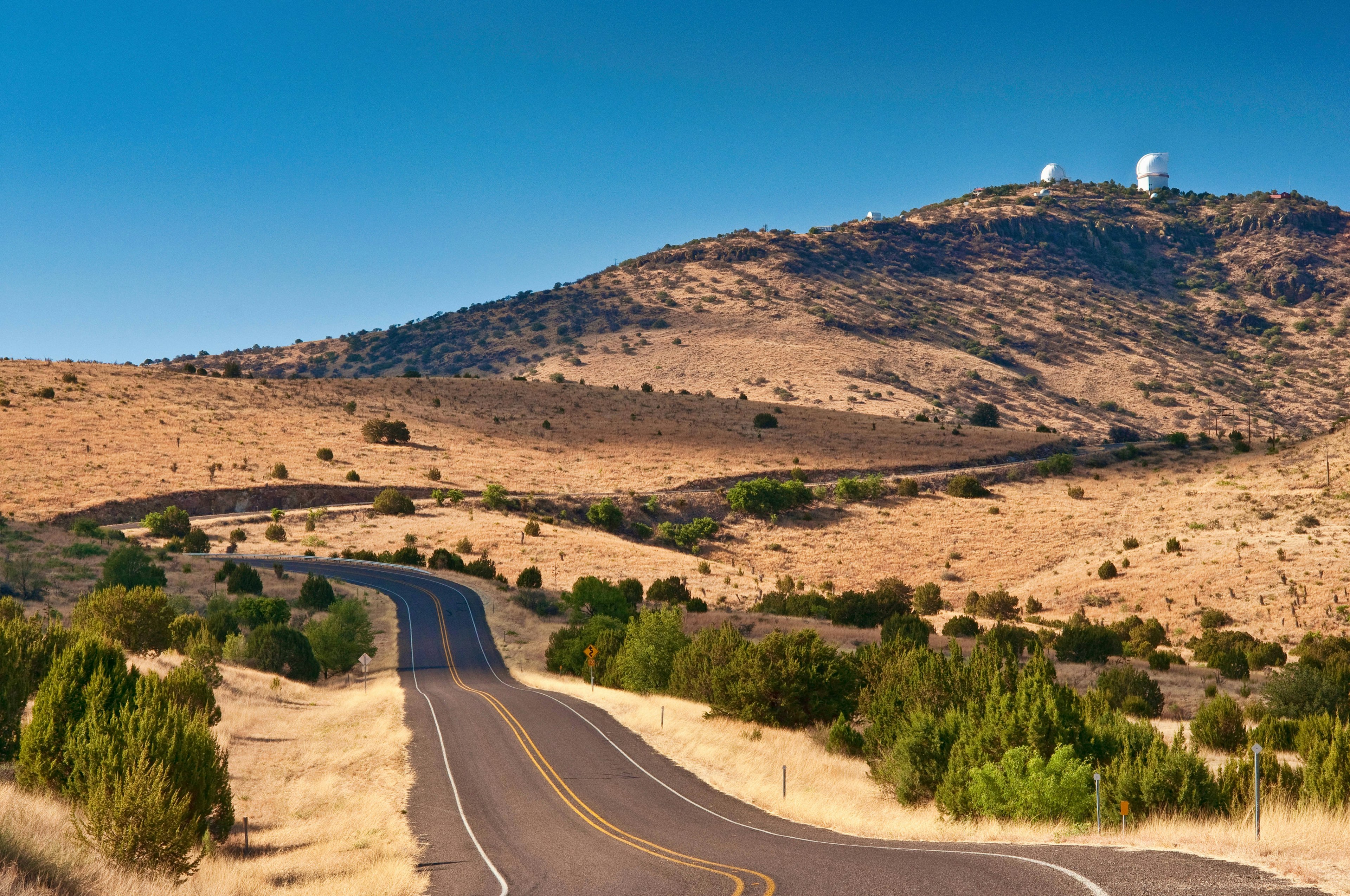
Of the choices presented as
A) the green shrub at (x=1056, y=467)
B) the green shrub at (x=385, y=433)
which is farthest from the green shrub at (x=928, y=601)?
the green shrub at (x=385, y=433)

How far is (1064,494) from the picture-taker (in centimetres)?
8550

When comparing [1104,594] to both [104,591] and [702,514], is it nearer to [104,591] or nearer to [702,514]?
[702,514]

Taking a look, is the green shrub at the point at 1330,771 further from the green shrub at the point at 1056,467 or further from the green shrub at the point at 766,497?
the green shrub at the point at 1056,467

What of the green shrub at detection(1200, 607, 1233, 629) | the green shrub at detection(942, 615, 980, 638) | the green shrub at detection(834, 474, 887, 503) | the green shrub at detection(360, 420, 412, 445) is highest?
the green shrub at detection(360, 420, 412, 445)

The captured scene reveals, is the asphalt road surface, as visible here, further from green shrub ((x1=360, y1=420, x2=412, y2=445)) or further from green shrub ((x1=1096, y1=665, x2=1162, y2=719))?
green shrub ((x1=360, y1=420, x2=412, y2=445))

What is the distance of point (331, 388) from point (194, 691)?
9427cm

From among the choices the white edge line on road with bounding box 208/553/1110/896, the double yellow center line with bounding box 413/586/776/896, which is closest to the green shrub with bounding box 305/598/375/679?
the white edge line on road with bounding box 208/553/1110/896

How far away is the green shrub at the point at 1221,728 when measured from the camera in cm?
2725

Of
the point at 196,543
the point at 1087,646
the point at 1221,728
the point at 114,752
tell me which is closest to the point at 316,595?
the point at 196,543

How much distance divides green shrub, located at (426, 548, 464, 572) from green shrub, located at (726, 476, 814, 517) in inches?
1051

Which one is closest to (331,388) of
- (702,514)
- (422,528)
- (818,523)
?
(422,528)

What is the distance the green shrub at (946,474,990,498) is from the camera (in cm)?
8656

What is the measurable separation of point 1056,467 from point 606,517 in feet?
155

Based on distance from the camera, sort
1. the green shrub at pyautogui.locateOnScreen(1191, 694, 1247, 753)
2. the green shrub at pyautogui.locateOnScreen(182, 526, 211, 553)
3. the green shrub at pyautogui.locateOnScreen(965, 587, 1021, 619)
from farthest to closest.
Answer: the green shrub at pyautogui.locateOnScreen(182, 526, 211, 553) < the green shrub at pyautogui.locateOnScreen(965, 587, 1021, 619) < the green shrub at pyautogui.locateOnScreen(1191, 694, 1247, 753)
